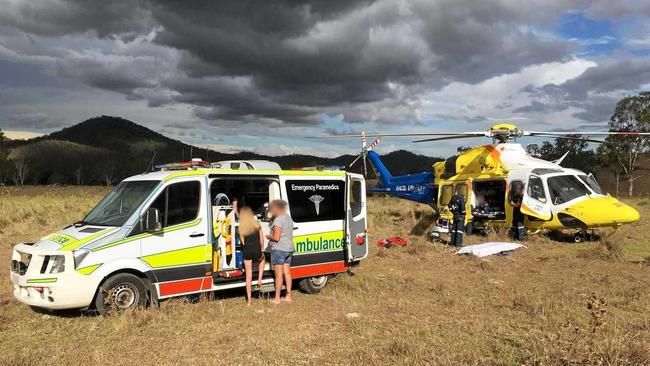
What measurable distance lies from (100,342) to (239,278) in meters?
2.60

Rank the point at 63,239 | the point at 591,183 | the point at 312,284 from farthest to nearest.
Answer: the point at 591,183, the point at 312,284, the point at 63,239

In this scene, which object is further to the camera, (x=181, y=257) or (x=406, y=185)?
(x=406, y=185)

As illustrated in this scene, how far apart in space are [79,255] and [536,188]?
43.7ft

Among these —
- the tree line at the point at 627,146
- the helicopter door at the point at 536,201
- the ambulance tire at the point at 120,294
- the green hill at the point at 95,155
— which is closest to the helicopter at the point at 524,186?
the helicopter door at the point at 536,201

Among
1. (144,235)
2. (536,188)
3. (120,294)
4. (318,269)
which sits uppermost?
(536,188)

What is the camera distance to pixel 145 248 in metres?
6.81

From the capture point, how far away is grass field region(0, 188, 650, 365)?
4934 mm

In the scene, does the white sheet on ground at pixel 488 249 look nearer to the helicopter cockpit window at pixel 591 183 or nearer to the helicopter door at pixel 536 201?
the helicopter door at pixel 536 201

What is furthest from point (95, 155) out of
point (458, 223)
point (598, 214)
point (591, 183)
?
point (598, 214)

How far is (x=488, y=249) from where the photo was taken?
42.7ft

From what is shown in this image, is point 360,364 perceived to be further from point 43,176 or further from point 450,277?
point 43,176

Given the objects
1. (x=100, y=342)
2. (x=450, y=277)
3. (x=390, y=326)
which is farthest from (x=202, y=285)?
(x=450, y=277)

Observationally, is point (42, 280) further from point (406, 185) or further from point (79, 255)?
point (406, 185)

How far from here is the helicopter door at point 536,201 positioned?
588 inches
